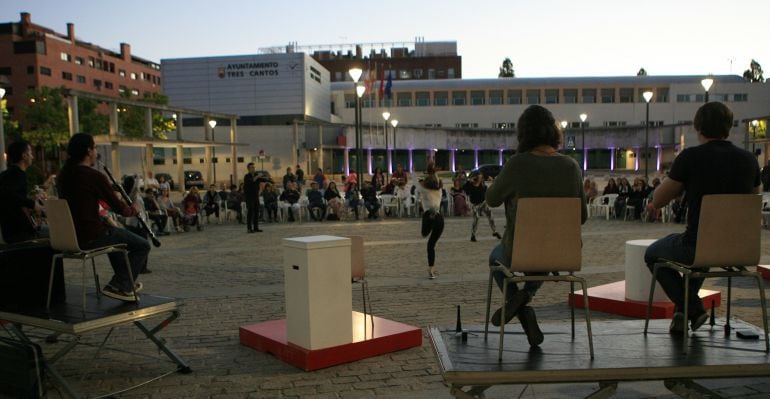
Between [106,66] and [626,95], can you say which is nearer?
[626,95]

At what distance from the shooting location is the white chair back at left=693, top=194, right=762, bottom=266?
4027 millimetres

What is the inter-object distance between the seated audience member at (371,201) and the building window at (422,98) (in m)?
47.0

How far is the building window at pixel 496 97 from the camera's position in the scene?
66.9m

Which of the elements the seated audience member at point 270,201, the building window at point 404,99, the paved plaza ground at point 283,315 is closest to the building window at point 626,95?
the building window at point 404,99

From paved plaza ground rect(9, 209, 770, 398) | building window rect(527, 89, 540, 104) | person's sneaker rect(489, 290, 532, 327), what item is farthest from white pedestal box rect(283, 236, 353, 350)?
building window rect(527, 89, 540, 104)

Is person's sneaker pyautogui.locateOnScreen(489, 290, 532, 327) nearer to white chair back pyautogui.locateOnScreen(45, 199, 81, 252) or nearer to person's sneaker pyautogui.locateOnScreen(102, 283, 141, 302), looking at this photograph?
person's sneaker pyautogui.locateOnScreen(102, 283, 141, 302)

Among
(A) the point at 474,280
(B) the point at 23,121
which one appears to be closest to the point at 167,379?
(A) the point at 474,280

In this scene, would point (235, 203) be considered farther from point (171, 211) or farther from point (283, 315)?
point (283, 315)

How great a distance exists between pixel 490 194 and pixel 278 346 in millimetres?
2850

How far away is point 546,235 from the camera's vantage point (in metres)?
3.89

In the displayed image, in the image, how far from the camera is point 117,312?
4938 millimetres

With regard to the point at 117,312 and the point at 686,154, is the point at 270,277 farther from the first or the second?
the point at 686,154

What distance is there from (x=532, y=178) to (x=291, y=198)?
1808 cm

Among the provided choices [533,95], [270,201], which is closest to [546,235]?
[270,201]
